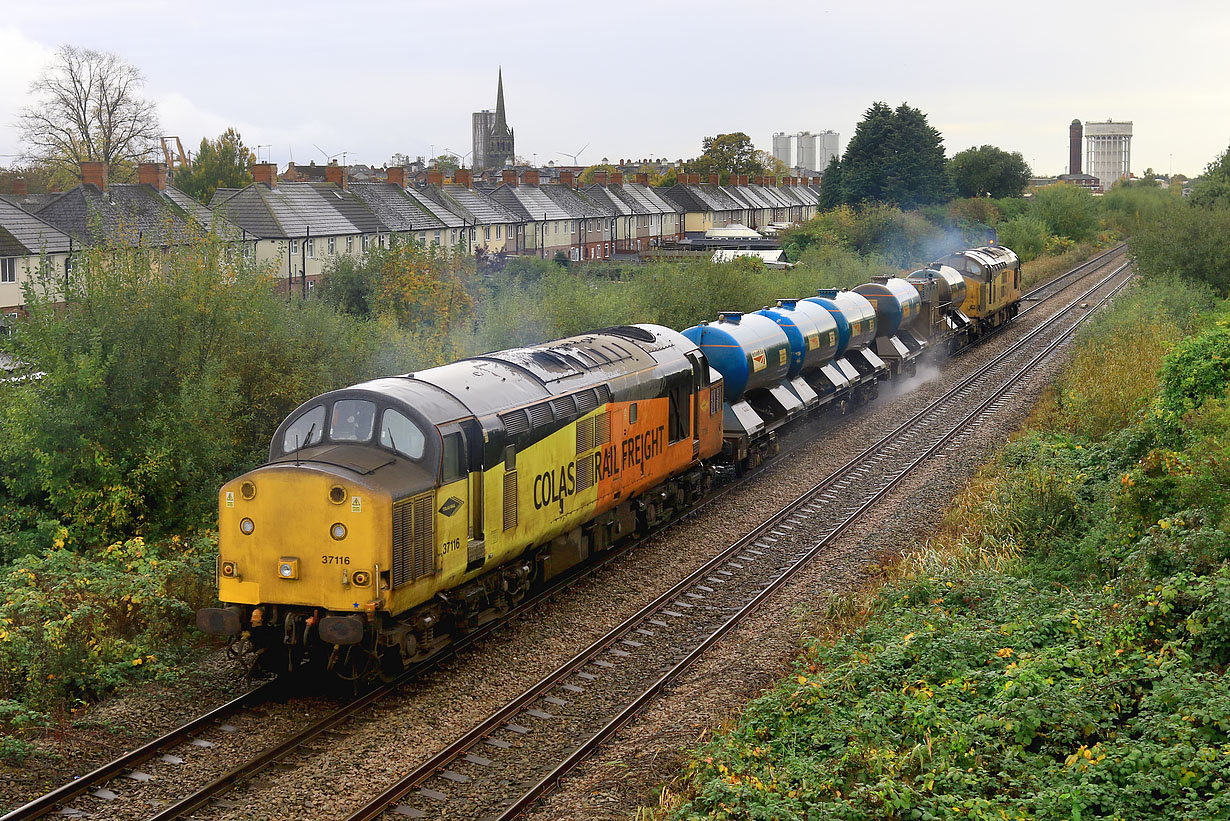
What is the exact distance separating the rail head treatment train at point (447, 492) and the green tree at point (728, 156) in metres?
103

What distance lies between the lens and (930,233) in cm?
7200

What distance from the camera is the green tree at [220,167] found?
261ft

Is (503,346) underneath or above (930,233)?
underneath

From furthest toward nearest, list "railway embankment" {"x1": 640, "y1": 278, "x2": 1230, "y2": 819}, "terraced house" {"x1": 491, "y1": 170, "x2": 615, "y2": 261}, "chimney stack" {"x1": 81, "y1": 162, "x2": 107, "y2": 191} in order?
"terraced house" {"x1": 491, "y1": 170, "x2": 615, "y2": 261} → "chimney stack" {"x1": 81, "y1": 162, "x2": 107, "y2": 191} → "railway embankment" {"x1": 640, "y1": 278, "x2": 1230, "y2": 819}

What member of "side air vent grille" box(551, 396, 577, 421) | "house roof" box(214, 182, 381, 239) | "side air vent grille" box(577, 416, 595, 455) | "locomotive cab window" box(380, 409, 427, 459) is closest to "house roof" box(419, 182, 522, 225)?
"house roof" box(214, 182, 381, 239)

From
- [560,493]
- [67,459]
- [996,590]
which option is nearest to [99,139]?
[67,459]

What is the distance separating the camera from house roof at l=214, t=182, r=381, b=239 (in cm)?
5331

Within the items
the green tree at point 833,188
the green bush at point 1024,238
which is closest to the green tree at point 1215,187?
the green bush at point 1024,238

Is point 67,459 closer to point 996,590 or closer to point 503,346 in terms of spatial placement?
point 503,346

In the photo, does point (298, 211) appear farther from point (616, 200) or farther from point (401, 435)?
point (401, 435)

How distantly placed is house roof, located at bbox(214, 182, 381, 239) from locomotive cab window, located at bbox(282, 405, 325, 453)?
129 ft

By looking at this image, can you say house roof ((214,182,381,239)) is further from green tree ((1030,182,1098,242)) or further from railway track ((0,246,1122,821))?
green tree ((1030,182,1098,242))

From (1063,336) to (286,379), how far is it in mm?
36975

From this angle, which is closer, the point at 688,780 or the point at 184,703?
the point at 688,780
